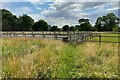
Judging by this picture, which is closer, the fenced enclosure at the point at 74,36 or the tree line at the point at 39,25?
the fenced enclosure at the point at 74,36

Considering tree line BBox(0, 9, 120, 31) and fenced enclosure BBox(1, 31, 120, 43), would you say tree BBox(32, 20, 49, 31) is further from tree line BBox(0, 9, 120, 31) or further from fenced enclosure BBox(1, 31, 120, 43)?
fenced enclosure BBox(1, 31, 120, 43)

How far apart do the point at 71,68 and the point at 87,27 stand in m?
43.0

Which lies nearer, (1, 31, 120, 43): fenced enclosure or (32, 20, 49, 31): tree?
(1, 31, 120, 43): fenced enclosure

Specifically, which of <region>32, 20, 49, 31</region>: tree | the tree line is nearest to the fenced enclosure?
the tree line

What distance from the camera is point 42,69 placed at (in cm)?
564

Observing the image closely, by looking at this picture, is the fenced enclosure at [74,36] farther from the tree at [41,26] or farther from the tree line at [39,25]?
the tree at [41,26]

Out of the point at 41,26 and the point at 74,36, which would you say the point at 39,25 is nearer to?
the point at 41,26

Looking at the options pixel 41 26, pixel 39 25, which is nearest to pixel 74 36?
pixel 41 26

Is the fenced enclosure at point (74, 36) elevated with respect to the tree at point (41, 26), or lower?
lower

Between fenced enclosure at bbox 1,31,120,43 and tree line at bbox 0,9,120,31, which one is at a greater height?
tree line at bbox 0,9,120,31

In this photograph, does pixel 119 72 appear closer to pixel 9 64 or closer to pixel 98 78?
pixel 98 78

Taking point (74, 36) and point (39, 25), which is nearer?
point (74, 36)

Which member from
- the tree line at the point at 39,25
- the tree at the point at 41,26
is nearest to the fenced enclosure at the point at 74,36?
the tree line at the point at 39,25

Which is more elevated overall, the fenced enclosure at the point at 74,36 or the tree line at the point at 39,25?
the tree line at the point at 39,25
